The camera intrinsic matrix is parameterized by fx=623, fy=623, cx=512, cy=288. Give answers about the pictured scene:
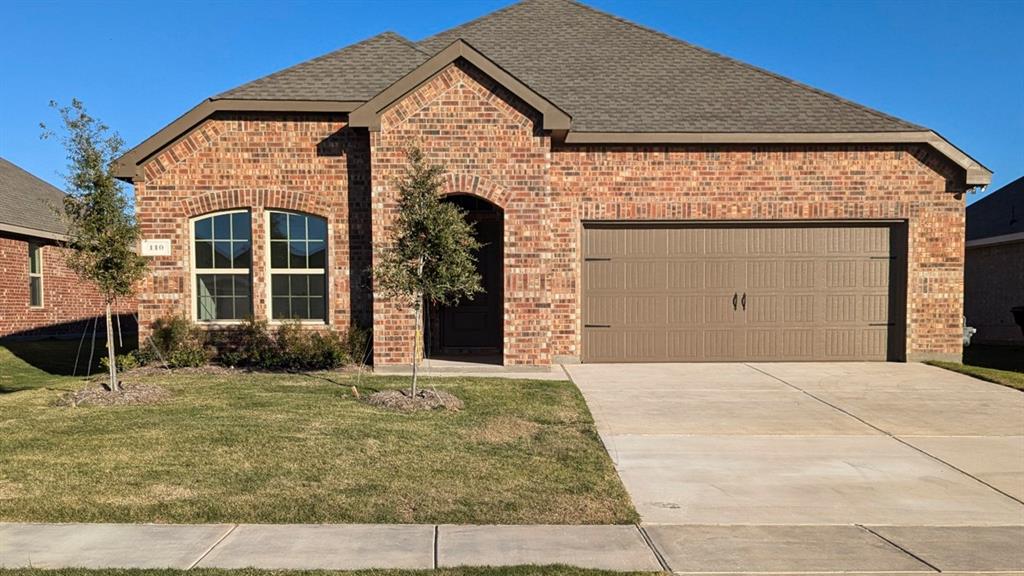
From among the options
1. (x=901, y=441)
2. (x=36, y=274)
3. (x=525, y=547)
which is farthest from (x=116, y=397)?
(x=36, y=274)

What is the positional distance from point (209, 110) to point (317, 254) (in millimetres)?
3169

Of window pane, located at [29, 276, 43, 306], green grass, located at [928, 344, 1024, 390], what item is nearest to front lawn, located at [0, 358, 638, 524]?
green grass, located at [928, 344, 1024, 390]

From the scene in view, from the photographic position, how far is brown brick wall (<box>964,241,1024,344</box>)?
1741 centimetres

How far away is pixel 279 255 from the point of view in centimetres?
1168

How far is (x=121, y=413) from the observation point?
783 cm

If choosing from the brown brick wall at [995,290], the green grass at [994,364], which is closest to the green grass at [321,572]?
the green grass at [994,364]

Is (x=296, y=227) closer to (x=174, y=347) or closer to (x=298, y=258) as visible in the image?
(x=298, y=258)

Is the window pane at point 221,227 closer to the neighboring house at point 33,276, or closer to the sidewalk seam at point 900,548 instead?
Result: the neighboring house at point 33,276

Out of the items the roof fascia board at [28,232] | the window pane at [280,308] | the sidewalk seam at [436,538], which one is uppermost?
the roof fascia board at [28,232]

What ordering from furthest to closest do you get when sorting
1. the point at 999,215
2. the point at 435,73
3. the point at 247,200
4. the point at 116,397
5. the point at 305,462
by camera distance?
the point at 999,215 < the point at 247,200 < the point at 435,73 < the point at 116,397 < the point at 305,462

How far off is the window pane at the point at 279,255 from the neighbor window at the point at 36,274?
1115cm

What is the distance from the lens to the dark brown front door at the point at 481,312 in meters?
12.9

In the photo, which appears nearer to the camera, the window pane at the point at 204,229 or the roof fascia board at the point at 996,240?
the window pane at the point at 204,229

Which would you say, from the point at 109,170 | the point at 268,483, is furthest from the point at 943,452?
the point at 109,170
